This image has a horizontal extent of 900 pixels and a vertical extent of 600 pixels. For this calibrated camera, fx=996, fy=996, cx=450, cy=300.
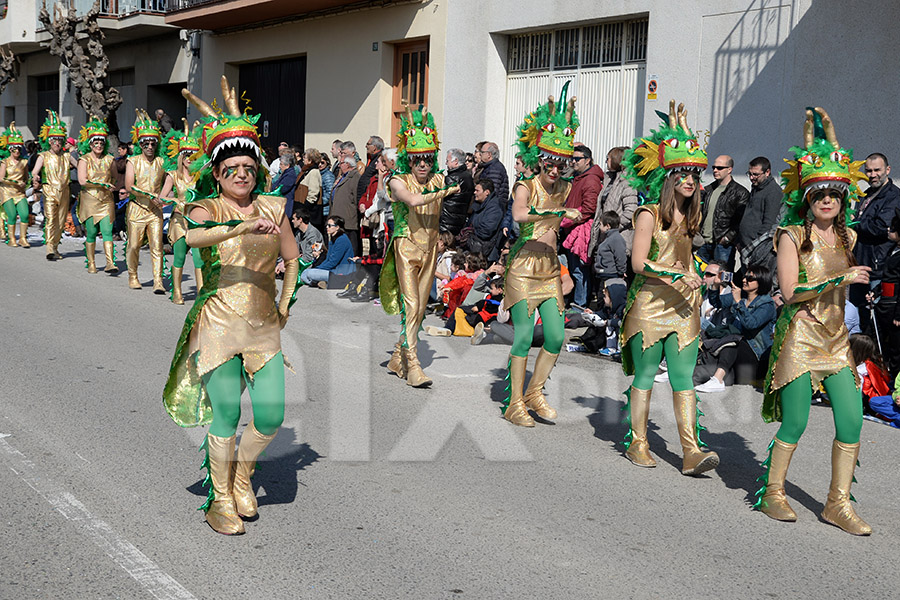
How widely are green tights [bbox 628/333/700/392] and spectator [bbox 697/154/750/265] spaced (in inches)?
195

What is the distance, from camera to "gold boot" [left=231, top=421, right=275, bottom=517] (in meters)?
5.04

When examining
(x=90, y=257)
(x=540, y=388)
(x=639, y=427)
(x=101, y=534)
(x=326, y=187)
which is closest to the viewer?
(x=101, y=534)

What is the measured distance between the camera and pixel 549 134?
724cm

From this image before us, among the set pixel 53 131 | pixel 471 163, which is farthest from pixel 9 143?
pixel 471 163

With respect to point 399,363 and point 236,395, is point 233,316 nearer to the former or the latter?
point 236,395

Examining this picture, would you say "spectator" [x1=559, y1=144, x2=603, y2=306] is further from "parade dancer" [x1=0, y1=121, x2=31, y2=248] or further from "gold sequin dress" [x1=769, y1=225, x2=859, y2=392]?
"parade dancer" [x1=0, y1=121, x2=31, y2=248]

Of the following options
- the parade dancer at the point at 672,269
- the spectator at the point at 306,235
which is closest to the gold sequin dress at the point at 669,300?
the parade dancer at the point at 672,269

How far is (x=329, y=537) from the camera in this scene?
16.1 ft

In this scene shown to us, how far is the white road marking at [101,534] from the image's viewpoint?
4289 mm

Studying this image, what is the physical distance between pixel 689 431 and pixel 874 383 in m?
2.93

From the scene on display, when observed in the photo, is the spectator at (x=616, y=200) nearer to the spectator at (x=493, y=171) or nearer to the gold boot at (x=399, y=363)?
the spectator at (x=493, y=171)

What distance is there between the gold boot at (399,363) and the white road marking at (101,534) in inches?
131

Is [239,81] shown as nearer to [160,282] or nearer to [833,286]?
[160,282]

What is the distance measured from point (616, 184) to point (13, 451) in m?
7.74
